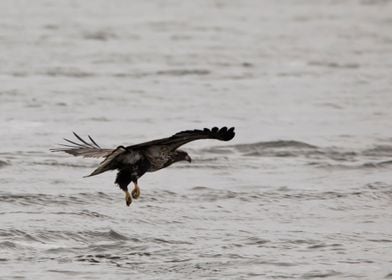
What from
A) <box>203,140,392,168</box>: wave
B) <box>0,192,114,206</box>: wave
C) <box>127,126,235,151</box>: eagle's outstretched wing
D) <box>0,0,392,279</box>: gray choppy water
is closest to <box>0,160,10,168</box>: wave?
<box>0,0,392,279</box>: gray choppy water

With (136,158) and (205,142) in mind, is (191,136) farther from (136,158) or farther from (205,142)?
(205,142)

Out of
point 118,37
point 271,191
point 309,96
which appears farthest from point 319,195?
point 118,37

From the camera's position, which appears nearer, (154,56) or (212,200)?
(212,200)

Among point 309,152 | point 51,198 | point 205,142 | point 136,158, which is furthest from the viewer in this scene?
point 205,142

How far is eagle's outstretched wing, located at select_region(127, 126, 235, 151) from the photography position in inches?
432

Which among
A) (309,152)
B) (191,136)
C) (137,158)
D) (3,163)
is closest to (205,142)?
(309,152)

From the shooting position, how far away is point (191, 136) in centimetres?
1118

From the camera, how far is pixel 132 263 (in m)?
11.8

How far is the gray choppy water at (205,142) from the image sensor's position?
1220 cm

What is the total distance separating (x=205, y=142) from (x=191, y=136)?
6.01 m

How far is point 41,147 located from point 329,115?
4.41 meters

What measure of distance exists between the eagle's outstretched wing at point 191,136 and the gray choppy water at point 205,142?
99cm

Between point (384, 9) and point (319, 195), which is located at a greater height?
point (384, 9)

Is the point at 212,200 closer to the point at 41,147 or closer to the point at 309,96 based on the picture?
the point at 41,147
